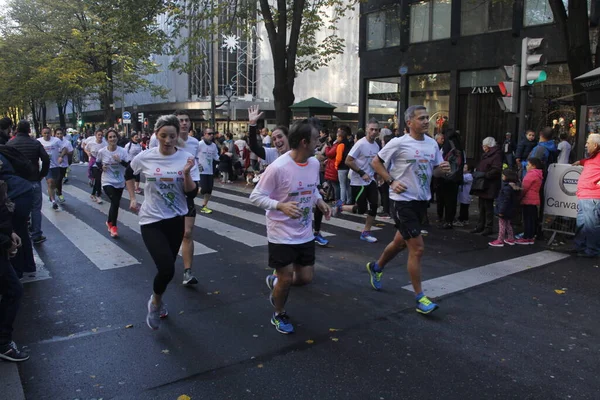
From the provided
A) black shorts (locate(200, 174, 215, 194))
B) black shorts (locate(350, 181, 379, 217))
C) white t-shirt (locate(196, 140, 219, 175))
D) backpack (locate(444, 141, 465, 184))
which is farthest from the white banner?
black shorts (locate(200, 174, 215, 194))

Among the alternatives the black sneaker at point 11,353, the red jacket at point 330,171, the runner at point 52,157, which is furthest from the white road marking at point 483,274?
the runner at point 52,157

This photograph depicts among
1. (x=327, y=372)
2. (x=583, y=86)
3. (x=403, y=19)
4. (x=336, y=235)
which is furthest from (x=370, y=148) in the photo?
(x=403, y=19)

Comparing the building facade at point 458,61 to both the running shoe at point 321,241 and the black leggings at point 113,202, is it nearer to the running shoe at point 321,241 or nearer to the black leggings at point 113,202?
the running shoe at point 321,241

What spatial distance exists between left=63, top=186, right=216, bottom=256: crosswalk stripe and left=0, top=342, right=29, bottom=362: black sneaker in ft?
11.9

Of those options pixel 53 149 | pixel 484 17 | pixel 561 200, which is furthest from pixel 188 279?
pixel 484 17

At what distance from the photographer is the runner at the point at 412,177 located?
5.05 m

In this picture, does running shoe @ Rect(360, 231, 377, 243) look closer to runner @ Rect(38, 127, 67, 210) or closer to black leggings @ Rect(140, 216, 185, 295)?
black leggings @ Rect(140, 216, 185, 295)

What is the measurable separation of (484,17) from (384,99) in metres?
5.51

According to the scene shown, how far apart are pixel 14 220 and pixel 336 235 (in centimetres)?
512

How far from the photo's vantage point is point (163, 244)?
446 centimetres

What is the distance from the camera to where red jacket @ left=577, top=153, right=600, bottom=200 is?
758 cm

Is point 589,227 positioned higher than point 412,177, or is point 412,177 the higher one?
point 412,177

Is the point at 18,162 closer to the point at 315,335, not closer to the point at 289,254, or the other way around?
the point at 289,254

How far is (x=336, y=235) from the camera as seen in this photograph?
9.09 metres
